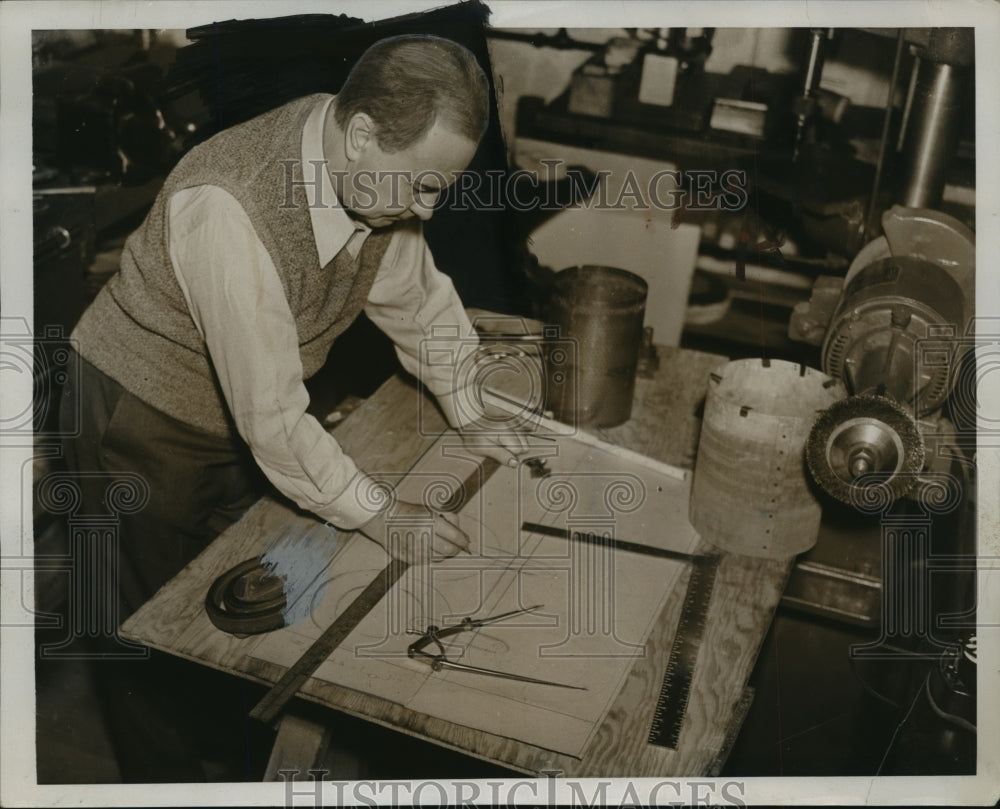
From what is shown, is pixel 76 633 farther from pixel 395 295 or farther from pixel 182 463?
pixel 395 295

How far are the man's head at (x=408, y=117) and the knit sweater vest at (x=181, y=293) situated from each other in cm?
9

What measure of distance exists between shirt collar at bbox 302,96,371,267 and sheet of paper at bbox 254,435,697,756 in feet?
1.51

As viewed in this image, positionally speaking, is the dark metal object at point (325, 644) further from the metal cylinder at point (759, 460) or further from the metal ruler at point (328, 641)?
the metal cylinder at point (759, 460)

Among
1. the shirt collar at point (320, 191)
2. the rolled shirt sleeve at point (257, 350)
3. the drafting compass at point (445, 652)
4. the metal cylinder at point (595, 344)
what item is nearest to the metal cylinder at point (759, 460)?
the metal cylinder at point (595, 344)

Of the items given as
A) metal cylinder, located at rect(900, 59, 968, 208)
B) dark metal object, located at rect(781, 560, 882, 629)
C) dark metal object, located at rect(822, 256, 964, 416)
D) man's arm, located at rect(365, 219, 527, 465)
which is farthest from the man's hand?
metal cylinder, located at rect(900, 59, 968, 208)

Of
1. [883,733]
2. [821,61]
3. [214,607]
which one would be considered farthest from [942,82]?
[214,607]

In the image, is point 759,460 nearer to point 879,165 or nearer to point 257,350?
point 257,350

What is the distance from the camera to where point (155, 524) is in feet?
5.41

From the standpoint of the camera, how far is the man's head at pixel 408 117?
1.40 meters

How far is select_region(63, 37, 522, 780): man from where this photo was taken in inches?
55.6

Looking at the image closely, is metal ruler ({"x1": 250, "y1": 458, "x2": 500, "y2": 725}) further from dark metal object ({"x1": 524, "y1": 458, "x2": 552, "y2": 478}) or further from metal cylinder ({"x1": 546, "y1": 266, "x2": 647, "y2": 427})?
metal cylinder ({"x1": 546, "y1": 266, "x2": 647, "y2": 427})

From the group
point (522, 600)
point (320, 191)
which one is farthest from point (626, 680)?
point (320, 191)

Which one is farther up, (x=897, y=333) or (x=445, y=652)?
(x=897, y=333)

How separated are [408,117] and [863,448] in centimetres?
87
